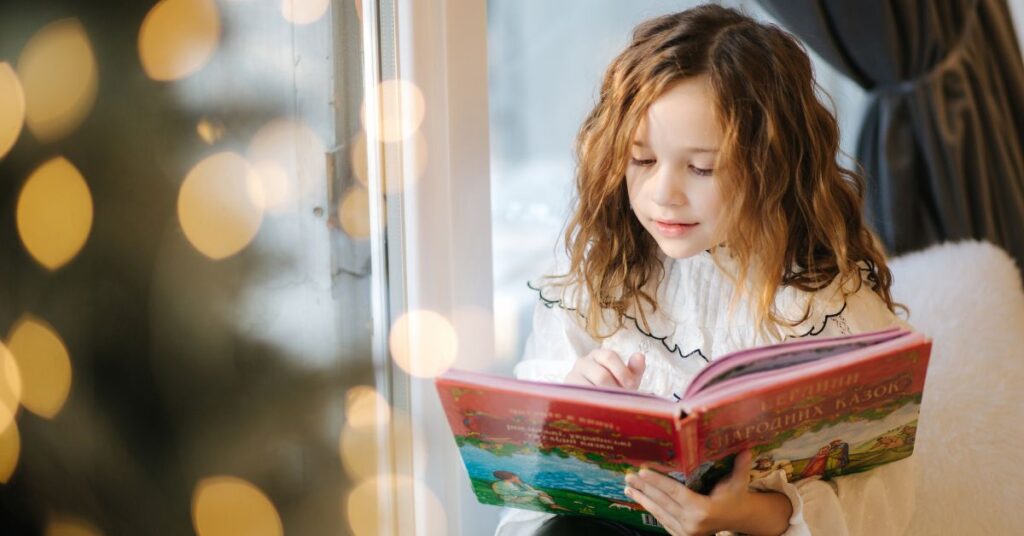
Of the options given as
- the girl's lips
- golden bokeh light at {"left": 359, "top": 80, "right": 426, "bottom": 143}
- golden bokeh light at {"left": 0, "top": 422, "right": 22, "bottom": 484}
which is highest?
golden bokeh light at {"left": 359, "top": 80, "right": 426, "bottom": 143}

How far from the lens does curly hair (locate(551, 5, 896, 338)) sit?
102 cm

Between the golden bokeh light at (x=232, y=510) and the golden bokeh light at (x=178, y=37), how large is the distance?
0.39 metres

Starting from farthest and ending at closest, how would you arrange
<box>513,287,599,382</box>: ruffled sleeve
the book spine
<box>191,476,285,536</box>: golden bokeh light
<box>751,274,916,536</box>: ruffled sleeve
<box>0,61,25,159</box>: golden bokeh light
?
<box>513,287,599,382</box>: ruffled sleeve, <box>751,274,916,536</box>: ruffled sleeve, <box>191,476,285,536</box>: golden bokeh light, the book spine, <box>0,61,25,159</box>: golden bokeh light

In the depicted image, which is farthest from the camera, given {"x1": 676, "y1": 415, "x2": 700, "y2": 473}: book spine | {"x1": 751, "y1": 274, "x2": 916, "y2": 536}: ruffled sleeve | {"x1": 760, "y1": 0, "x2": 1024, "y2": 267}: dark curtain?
{"x1": 760, "y1": 0, "x2": 1024, "y2": 267}: dark curtain

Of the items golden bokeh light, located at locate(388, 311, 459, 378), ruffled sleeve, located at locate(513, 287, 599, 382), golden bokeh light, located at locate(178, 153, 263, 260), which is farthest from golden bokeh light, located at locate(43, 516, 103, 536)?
ruffled sleeve, located at locate(513, 287, 599, 382)

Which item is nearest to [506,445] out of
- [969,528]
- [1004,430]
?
[969,528]

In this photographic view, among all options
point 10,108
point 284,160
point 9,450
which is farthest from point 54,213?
point 284,160

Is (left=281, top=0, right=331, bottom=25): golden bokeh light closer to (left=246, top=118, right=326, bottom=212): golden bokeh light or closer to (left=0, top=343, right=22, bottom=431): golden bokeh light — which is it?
(left=246, top=118, right=326, bottom=212): golden bokeh light

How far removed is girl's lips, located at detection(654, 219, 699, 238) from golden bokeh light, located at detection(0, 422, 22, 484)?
67 cm

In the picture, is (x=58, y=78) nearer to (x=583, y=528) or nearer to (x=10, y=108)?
(x=10, y=108)

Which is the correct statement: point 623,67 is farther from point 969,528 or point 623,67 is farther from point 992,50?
point 992,50

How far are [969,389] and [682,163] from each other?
0.75 m

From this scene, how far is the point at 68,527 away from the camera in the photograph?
742mm

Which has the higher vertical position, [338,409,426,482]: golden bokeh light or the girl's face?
the girl's face
